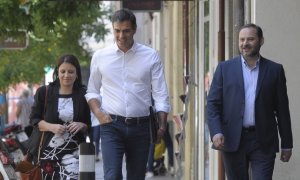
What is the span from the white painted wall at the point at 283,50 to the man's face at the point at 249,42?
112cm

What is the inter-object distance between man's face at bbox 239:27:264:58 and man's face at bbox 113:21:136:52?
1012 millimetres

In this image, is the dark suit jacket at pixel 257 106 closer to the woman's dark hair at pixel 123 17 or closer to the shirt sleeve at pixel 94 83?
the woman's dark hair at pixel 123 17

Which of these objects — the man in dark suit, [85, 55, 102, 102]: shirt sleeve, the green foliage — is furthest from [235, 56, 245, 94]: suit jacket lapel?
the green foliage

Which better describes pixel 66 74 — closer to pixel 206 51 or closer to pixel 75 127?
pixel 75 127

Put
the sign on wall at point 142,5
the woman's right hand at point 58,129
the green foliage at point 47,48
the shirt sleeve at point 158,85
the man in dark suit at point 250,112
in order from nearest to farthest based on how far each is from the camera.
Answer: the man in dark suit at point 250,112 → the shirt sleeve at point 158,85 → the woman's right hand at point 58,129 → the sign on wall at point 142,5 → the green foliage at point 47,48

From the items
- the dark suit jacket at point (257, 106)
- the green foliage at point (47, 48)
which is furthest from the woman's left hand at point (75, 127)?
the green foliage at point (47, 48)

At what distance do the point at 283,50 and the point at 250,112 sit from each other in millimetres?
1371

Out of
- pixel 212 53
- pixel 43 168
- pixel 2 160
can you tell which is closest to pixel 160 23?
pixel 212 53

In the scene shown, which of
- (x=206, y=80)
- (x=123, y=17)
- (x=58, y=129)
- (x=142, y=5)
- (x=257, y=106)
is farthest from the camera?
(x=142, y=5)

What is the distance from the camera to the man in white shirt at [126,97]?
289 inches

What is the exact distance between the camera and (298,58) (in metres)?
8.06

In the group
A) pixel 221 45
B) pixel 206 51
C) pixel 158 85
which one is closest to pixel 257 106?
pixel 158 85

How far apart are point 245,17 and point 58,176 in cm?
238

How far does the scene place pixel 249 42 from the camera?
6.94 metres
